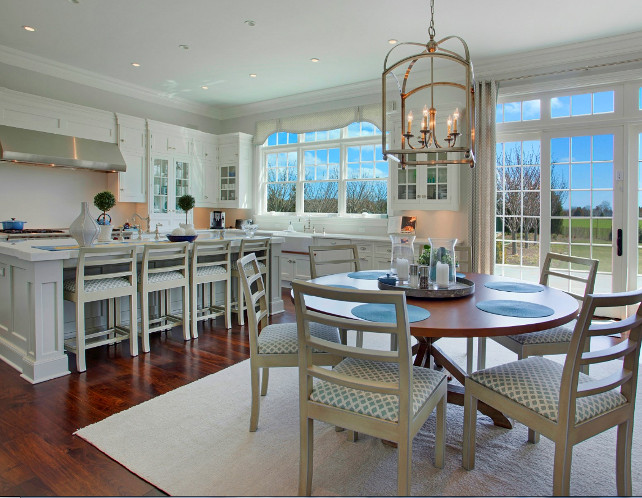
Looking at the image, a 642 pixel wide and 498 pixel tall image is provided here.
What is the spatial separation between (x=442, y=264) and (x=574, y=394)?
3.17ft

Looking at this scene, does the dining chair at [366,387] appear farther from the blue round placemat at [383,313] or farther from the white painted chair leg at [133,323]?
the white painted chair leg at [133,323]

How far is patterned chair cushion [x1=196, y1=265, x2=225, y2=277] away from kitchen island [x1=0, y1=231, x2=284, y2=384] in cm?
111

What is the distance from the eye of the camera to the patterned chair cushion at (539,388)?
158cm

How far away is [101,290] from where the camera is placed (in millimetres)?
3150

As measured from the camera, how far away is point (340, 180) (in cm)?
655

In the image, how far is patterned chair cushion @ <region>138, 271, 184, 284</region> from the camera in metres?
3.58

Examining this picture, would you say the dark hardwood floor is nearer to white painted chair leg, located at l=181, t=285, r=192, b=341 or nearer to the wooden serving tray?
white painted chair leg, located at l=181, t=285, r=192, b=341


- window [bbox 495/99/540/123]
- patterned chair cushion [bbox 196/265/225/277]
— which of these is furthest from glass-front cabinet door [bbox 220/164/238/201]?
window [bbox 495/99/540/123]

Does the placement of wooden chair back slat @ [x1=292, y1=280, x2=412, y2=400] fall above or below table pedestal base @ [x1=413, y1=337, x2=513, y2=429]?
above

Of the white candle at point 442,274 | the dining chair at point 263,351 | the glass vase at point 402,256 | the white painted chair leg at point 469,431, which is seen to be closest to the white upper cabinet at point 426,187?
the glass vase at point 402,256

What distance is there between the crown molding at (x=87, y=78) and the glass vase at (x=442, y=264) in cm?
532

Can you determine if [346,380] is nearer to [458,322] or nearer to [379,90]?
[458,322]

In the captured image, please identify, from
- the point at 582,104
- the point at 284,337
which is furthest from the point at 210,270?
the point at 582,104

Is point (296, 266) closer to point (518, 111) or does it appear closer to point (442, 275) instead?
point (518, 111)
